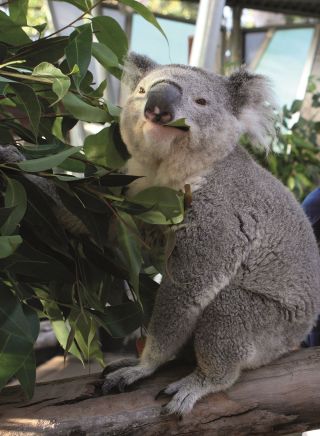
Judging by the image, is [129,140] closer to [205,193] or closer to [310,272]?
[205,193]

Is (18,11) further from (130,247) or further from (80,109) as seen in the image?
(130,247)

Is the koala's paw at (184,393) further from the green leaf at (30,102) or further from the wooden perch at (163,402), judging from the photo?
the green leaf at (30,102)

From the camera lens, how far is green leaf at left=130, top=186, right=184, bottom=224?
175cm

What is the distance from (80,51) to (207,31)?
3050 millimetres

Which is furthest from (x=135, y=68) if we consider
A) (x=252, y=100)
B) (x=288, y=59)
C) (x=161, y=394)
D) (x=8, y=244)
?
(x=288, y=59)

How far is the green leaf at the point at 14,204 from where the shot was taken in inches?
59.2

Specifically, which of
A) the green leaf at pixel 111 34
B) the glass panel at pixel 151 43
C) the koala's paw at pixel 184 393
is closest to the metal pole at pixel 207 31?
the glass panel at pixel 151 43

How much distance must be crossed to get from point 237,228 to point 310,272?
43cm

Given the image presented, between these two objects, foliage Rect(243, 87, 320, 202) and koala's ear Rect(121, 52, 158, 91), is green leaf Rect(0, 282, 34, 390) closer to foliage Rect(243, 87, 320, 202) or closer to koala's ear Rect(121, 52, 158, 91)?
koala's ear Rect(121, 52, 158, 91)

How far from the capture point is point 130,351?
5.98 meters

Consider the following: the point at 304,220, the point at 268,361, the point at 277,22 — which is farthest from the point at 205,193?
the point at 277,22

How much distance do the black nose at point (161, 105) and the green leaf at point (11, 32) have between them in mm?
475

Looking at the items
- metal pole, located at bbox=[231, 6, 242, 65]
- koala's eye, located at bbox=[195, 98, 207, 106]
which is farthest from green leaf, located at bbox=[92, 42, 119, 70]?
metal pole, located at bbox=[231, 6, 242, 65]

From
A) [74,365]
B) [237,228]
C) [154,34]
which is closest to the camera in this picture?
[237,228]
